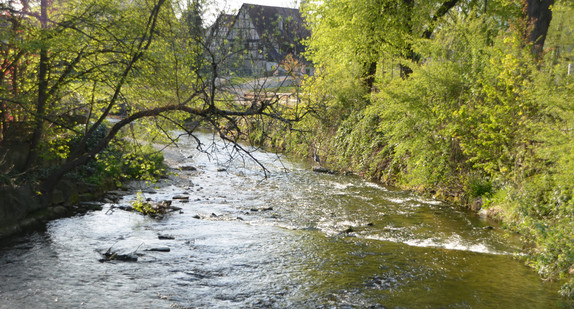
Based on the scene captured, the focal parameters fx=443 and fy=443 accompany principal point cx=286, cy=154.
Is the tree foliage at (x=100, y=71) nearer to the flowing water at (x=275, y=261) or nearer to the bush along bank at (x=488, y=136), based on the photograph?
the flowing water at (x=275, y=261)

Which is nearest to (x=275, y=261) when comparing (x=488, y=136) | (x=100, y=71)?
(x=100, y=71)

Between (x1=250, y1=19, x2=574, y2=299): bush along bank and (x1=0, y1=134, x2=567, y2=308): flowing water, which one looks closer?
(x1=0, y1=134, x2=567, y2=308): flowing water

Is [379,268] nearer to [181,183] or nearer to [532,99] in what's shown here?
[532,99]

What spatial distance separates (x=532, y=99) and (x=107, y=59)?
29.7ft

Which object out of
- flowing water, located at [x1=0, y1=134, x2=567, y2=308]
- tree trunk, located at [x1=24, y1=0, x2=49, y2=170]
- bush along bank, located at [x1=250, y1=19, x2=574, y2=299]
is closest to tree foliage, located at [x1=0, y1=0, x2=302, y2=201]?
tree trunk, located at [x1=24, y1=0, x2=49, y2=170]

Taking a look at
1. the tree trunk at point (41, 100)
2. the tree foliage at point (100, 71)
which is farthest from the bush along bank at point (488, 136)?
the tree trunk at point (41, 100)

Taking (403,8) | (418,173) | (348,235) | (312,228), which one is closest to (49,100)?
(312,228)

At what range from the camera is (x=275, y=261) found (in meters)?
7.58

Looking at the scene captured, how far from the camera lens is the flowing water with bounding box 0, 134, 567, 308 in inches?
239

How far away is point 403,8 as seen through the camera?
17.5 metres

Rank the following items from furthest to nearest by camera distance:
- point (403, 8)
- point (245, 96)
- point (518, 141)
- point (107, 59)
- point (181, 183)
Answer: point (403, 8)
point (181, 183)
point (518, 141)
point (107, 59)
point (245, 96)

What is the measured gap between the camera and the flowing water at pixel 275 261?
6082 mm

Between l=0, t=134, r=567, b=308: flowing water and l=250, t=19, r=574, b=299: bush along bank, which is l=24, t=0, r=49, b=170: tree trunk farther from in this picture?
l=250, t=19, r=574, b=299: bush along bank

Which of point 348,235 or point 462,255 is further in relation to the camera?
point 348,235
